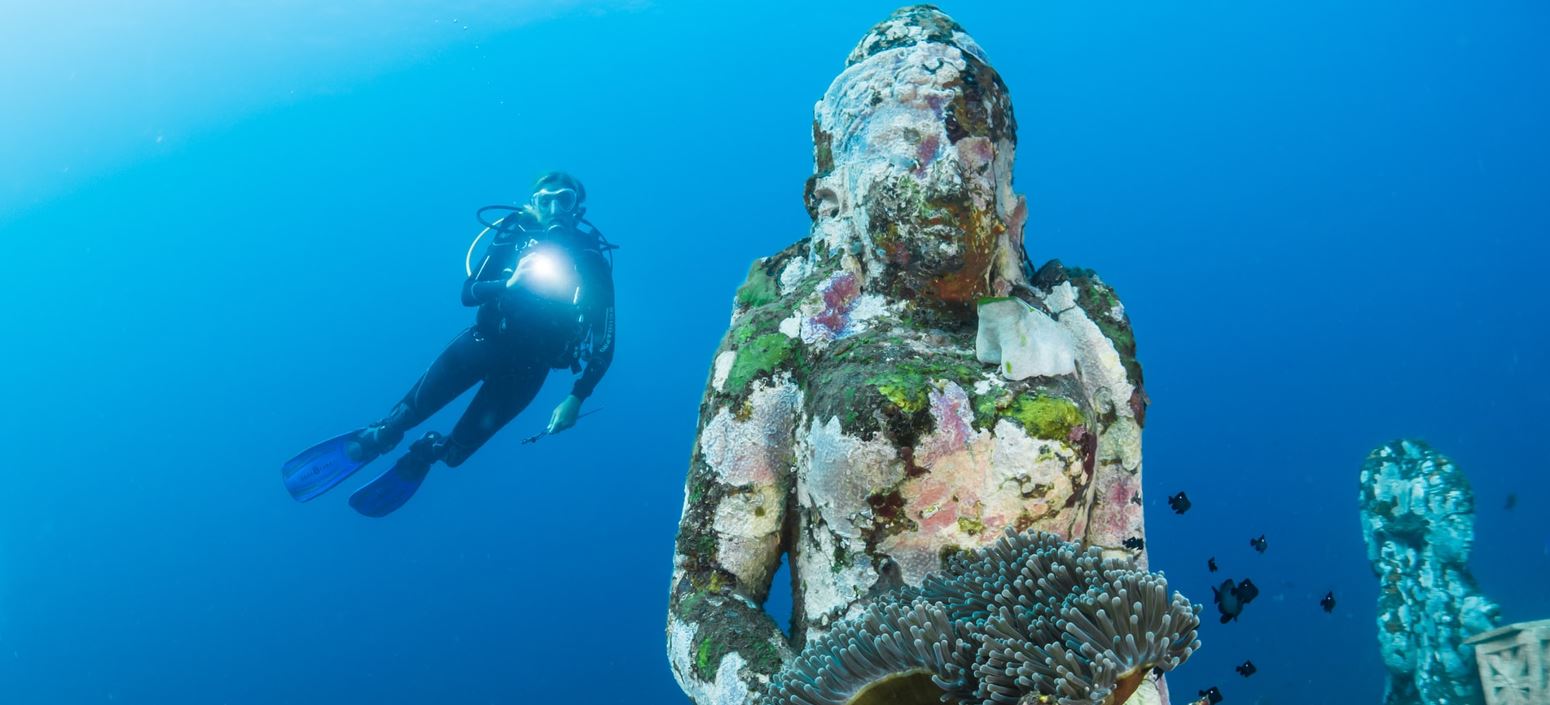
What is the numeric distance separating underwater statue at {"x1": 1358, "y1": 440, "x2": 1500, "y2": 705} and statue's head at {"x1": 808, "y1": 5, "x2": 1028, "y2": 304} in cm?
749

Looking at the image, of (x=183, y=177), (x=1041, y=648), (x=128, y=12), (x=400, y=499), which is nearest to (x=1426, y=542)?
(x=1041, y=648)

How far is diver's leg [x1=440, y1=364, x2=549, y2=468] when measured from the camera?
11359 mm

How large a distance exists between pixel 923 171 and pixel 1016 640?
1.40m

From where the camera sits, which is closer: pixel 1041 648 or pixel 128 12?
pixel 1041 648

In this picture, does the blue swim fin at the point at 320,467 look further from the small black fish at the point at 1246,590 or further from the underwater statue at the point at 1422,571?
the underwater statue at the point at 1422,571

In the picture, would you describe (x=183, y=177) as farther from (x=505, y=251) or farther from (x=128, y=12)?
(x=505, y=251)

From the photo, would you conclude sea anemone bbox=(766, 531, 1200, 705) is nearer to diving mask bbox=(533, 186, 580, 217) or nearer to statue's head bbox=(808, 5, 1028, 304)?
statue's head bbox=(808, 5, 1028, 304)

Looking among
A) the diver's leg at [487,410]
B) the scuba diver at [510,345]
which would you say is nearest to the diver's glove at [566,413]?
the scuba diver at [510,345]

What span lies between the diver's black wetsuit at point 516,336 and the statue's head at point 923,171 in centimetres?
797

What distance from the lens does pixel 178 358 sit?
237ft

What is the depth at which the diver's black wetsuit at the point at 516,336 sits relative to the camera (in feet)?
34.2

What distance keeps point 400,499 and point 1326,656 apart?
46.9 m

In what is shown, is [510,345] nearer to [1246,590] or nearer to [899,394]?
[1246,590]

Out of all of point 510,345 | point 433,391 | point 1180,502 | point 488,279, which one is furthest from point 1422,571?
point 433,391
